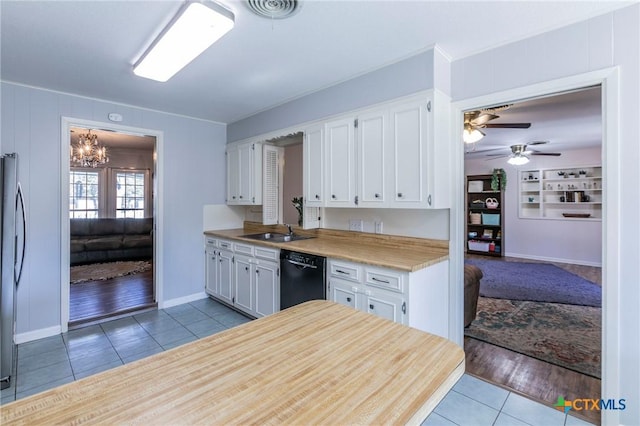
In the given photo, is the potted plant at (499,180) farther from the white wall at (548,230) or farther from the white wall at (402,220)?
the white wall at (402,220)

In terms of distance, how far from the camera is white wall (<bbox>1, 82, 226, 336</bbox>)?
305cm

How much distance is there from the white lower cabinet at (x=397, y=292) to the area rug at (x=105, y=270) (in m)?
4.56

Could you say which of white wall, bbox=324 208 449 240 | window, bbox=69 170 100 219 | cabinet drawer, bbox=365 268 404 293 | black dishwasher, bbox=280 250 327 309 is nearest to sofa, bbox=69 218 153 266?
window, bbox=69 170 100 219

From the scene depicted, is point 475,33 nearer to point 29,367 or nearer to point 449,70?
point 449,70

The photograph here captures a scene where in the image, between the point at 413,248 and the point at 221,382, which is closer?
the point at 221,382

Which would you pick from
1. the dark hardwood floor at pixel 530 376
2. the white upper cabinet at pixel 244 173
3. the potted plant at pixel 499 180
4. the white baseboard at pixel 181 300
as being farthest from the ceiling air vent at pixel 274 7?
the potted plant at pixel 499 180

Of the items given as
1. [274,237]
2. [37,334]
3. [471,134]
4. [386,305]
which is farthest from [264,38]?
[37,334]

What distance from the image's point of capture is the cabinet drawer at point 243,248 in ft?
11.3

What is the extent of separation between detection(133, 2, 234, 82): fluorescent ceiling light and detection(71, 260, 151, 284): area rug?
4.15 meters

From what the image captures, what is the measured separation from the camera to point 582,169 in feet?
21.4

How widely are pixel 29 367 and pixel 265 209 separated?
2591mm

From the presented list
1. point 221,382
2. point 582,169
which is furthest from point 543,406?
point 582,169

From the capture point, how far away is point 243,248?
11.7 feet

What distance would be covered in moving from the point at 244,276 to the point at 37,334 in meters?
2.09
